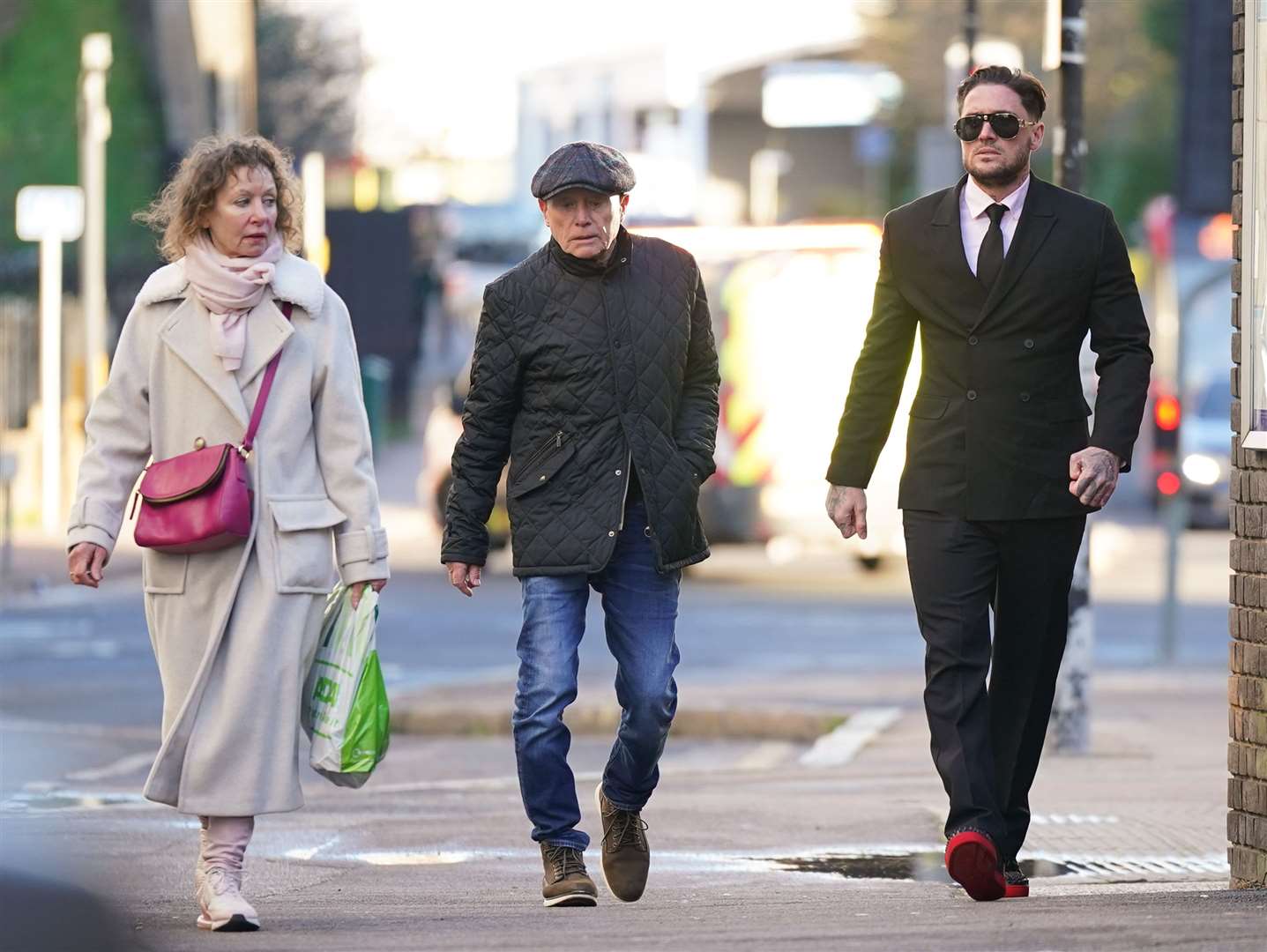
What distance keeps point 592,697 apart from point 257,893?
5644 millimetres

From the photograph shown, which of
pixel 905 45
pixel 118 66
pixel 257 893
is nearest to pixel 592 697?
pixel 257 893

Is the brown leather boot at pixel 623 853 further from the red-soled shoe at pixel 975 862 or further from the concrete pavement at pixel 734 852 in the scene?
the red-soled shoe at pixel 975 862

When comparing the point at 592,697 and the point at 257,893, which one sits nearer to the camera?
the point at 257,893

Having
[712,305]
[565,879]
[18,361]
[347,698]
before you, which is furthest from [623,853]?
[18,361]

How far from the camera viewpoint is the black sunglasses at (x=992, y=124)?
6250 mm

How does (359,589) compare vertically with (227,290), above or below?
below

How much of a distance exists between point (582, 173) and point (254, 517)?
1.15 m

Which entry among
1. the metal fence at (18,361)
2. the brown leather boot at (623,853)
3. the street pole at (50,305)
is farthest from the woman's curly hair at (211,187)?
the metal fence at (18,361)

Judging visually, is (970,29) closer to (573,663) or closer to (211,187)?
(573,663)

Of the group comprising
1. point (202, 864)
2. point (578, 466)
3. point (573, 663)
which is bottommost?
point (202, 864)

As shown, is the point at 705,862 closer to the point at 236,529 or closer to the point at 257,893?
the point at 257,893

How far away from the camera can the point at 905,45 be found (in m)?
63.4

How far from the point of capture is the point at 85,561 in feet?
19.9

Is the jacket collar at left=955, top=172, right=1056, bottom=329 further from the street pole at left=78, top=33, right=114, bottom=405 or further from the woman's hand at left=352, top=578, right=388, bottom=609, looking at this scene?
the street pole at left=78, top=33, right=114, bottom=405
